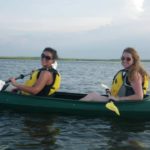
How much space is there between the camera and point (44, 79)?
9156mm

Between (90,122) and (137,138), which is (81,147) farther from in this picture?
(90,122)

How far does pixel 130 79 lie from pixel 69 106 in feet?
6.04

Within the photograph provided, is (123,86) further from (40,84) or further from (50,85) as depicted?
(40,84)

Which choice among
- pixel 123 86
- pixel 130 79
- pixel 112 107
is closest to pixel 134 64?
pixel 130 79

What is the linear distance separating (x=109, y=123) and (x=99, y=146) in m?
1.94

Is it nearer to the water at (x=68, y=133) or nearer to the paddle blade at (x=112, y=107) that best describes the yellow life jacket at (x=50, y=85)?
the water at (x=68, y=133)

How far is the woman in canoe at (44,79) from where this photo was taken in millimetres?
9081

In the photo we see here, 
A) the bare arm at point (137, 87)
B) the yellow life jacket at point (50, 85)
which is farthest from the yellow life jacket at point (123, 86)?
the yellow life jacket at point (50, 85)

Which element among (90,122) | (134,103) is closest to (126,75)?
(134,103)

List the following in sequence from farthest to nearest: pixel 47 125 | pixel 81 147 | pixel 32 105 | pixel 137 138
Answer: pixel 32 105 < pixel 47 125 < pixel 137 138 < pixel 81 147

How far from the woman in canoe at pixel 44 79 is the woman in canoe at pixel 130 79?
5.05 ft

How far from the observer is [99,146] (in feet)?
24.1

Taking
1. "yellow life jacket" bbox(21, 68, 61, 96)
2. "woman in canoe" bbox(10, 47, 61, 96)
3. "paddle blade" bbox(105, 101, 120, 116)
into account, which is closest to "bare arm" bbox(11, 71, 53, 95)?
"woman in canoe" bbox(10, 47, 61, 96)

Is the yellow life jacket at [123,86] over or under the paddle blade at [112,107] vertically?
A: over
